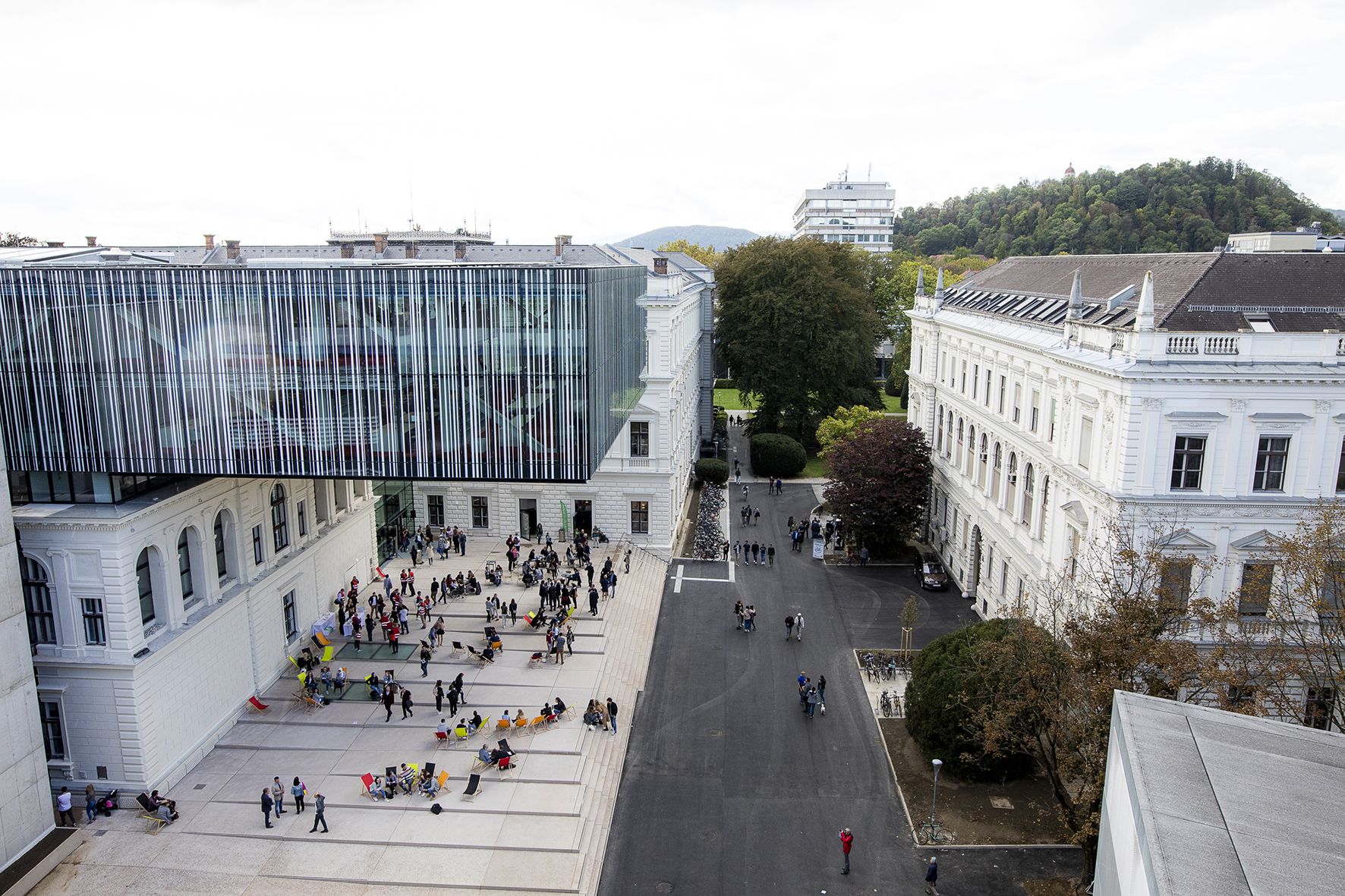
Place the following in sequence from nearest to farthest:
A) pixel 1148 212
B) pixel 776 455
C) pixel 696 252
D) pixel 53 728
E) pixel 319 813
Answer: pixel 319 813, pixel 53 728, pixel 776 455, pixel 1148 212, pixel 696 252

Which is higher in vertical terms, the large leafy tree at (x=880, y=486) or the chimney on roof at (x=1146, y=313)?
the chimney on roof at (x=1146, y=313)

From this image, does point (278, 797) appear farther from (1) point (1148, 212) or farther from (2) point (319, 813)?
(1) point (1148, 212)

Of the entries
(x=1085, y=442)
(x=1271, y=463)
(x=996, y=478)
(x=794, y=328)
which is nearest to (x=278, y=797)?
(x=1085, y=442)

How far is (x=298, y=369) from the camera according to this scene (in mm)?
26516

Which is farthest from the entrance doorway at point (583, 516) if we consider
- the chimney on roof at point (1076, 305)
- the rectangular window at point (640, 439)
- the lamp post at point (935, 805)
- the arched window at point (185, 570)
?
the chimney on roof at point (1076, 305)

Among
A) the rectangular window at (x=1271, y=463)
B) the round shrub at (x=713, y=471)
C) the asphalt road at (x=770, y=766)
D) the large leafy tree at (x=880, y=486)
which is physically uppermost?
the rectangular window at (x=1271, y=463)

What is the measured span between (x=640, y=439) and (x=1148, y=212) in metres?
84.2

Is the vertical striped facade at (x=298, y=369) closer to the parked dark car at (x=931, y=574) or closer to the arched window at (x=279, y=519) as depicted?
the arched window at (x=279, y=519)

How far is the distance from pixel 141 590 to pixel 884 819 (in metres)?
22.9

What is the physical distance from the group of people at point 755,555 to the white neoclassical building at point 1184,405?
13.6 metres

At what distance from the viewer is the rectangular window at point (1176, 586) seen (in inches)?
875

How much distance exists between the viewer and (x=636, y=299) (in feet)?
136

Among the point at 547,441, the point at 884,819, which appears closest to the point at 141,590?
the point at 547,441

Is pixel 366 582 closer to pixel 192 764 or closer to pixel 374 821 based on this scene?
pixel 192 764
